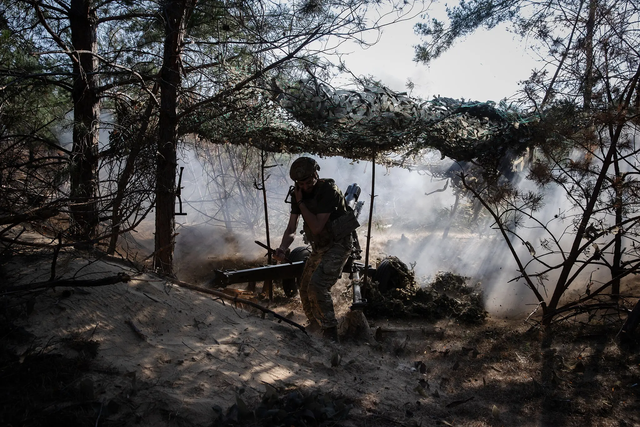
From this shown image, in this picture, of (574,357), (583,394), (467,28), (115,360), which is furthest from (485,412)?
(467,28)

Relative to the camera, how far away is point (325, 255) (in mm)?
5176

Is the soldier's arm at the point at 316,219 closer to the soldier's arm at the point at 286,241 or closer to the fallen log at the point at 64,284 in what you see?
the soldier's arm at the point at 286,241

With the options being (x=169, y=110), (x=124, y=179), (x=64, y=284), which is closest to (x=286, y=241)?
(x=124, y=179)

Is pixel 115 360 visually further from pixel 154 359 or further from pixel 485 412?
pixel 485 412

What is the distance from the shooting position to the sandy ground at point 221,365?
2725 mm

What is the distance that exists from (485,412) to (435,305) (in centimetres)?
373

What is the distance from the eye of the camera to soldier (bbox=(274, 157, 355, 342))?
498 cm

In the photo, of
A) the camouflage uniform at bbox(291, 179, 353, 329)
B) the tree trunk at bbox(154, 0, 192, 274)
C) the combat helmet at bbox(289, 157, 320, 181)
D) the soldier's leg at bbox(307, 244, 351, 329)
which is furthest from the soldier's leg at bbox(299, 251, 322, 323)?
the tree trunk at bbox(154, 0, 192, 274)

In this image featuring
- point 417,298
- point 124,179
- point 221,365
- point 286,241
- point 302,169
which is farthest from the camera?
point 417,298

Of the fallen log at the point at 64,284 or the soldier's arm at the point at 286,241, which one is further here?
the soldier's arm at the point at 286,241

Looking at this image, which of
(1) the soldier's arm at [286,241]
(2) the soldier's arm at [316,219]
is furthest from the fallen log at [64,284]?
Result: (2) the soldier's arm at [316,219]

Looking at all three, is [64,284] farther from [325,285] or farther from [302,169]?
[325,285]

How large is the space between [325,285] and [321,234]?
606mm

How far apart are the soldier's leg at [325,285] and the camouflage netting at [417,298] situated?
7.29 feet
